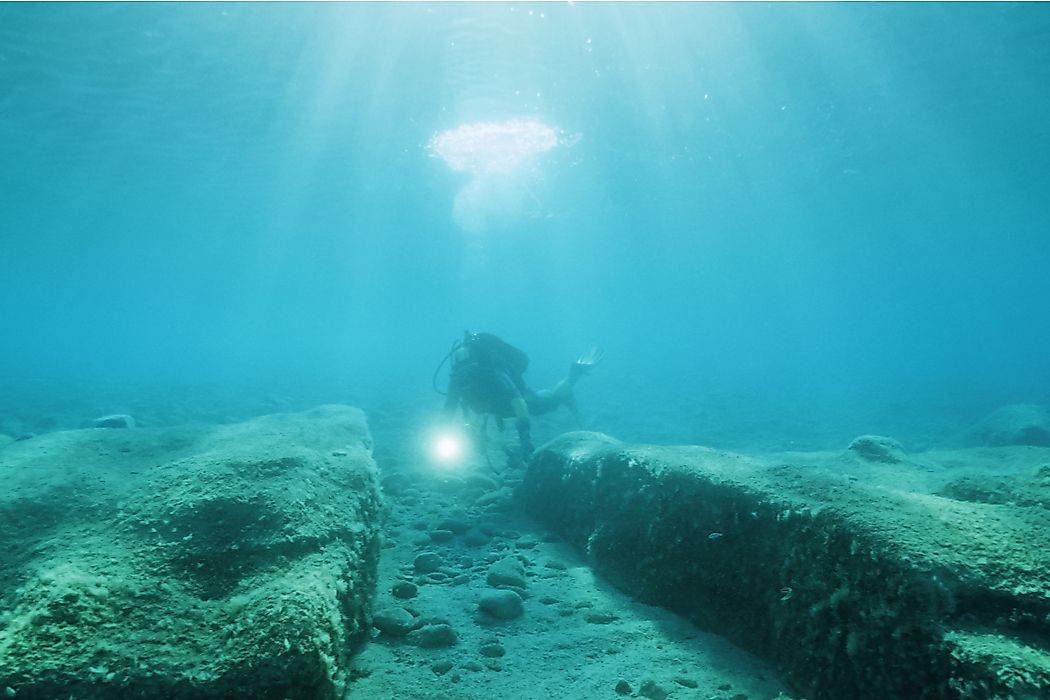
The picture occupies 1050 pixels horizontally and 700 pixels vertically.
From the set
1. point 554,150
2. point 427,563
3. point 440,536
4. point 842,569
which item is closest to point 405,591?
point 427,563

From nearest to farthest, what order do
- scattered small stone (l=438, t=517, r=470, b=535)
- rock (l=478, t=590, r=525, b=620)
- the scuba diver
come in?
rock (l=478, t=590, r=525, b=620) → scattered small stone (l=438, t=517, r=470, b=535) → the scuba diver

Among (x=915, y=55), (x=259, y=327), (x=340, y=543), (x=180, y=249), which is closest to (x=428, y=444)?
(x=340, y=543)

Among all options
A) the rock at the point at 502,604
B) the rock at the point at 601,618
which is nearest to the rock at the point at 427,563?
the rock at the point at 502,604

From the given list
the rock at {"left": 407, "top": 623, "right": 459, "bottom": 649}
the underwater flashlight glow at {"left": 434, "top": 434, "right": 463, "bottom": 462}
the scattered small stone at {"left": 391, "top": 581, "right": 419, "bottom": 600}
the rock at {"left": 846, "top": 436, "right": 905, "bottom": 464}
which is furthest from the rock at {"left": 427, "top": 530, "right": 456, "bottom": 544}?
the rock at {"left": 846, "top": 436, "right": 905, "bottom": 464}

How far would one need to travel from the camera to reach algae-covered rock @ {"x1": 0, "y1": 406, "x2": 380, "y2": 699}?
7.34 ft

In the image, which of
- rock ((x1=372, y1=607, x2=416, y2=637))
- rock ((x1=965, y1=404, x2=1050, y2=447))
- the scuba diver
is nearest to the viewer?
rock ((x1=372, y1=607, x2=416, y2=637))

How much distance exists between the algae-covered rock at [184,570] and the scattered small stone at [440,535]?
44.6 inches

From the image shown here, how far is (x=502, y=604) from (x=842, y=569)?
251 cm

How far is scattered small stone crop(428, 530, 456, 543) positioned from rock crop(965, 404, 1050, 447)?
1140cm

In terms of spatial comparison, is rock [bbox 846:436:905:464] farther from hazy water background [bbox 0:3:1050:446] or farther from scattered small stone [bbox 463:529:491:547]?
hazy water background [bbox 0:3:1050:446]

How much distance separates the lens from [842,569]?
290cm

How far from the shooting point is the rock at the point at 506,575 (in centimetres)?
477

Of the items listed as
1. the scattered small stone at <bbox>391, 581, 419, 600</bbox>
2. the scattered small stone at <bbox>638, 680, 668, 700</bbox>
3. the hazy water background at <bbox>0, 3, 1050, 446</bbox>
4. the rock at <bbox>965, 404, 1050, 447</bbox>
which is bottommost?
the scattered small stone at <bbox>391, 581, 419, 600</bbox>

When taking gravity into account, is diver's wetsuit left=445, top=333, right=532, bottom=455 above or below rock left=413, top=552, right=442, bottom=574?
above
